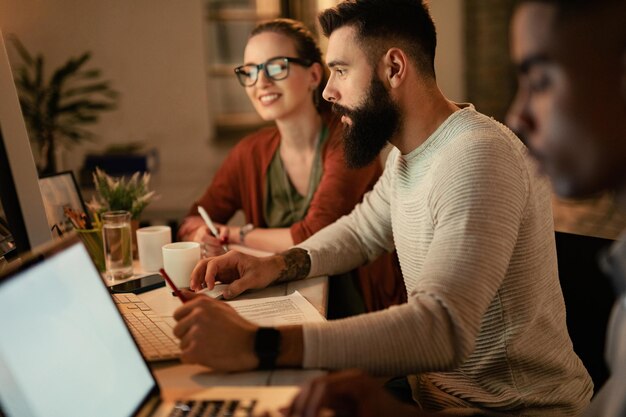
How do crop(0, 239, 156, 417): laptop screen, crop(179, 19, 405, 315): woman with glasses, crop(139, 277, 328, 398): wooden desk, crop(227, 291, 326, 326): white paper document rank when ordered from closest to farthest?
crop(0, 239, 156, 417): laptop screen
crop(139, 277, 328, 398): wooden desk
crop(227, 291, 326, 326): white paper document
crop(179, 19, 405, 315): woman with glasses

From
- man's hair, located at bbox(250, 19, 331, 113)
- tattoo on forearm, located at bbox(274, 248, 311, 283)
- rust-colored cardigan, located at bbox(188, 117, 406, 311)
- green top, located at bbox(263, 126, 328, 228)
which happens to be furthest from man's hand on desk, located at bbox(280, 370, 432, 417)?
man's hair, located at bbox(250, 19, 331, 113)

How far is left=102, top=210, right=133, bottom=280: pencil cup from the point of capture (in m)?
1.62

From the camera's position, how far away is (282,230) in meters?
2.02

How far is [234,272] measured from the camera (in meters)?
1.49

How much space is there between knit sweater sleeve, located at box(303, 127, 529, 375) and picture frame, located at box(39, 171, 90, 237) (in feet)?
3.06

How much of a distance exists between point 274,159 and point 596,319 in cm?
123

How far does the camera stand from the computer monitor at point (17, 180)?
1097 millimetres

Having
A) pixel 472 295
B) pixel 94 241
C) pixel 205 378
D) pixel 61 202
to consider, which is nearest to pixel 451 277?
pixel 472 295

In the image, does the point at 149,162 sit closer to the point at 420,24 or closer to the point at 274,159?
the point at 274,159

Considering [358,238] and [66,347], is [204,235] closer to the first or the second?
[358,238]

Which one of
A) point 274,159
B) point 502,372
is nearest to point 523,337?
point 502,372

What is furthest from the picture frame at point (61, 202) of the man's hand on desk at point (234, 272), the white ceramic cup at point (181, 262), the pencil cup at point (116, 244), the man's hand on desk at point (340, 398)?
the man's hand on desk at point (340, 398)

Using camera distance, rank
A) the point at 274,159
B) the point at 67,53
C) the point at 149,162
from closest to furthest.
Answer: the point at 274,159
the point at 149,162
the point at 67,53

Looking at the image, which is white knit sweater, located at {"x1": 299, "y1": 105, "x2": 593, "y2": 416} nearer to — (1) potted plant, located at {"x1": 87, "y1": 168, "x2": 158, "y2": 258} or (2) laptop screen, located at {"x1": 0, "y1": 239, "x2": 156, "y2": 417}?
(2) laptop screen, located at {"x1": 0, "y1": 239, "x2": 156, "y2": 417}
